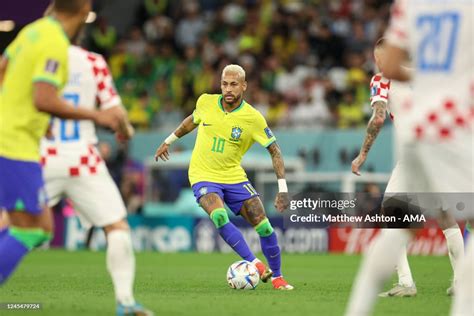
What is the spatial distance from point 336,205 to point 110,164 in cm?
1047

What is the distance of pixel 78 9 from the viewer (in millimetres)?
7621

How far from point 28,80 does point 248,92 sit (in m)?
18.1

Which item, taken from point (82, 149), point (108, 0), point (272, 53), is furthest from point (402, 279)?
point (108, 0)

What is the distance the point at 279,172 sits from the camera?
12.3 m

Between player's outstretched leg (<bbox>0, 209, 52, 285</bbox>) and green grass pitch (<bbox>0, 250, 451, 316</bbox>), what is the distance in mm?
1154

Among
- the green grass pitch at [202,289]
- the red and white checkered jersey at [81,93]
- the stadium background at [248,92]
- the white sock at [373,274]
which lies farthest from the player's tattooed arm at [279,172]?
the stadium background at [248,92]

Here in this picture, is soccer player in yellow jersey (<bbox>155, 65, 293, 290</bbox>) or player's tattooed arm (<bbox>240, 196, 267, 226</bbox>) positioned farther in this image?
player's tattooed arm (<bbox>240, 196, 267, 226</bbox>)

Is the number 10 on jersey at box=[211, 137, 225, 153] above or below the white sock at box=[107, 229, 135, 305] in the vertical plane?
above

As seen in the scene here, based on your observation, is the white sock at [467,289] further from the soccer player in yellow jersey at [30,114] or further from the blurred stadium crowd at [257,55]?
the blurred stadium crowd at [257,55]

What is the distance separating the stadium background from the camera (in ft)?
76.0

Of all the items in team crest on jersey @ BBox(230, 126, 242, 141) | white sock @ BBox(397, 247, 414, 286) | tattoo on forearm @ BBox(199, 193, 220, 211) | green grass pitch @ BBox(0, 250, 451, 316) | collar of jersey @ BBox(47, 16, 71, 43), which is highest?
collar of jersey @ BBox(47, 16, 71, 43)

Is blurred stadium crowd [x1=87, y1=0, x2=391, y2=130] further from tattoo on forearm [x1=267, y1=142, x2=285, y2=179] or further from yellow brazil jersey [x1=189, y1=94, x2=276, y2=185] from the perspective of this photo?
tattoo on forearm [x1=267, y1=142, x2=285, y2=179]

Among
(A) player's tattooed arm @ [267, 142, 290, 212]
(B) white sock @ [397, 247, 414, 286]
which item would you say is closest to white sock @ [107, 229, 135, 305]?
→ (B) white sock @ [397, 247, 414, 286]

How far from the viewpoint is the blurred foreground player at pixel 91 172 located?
26.3 feet
